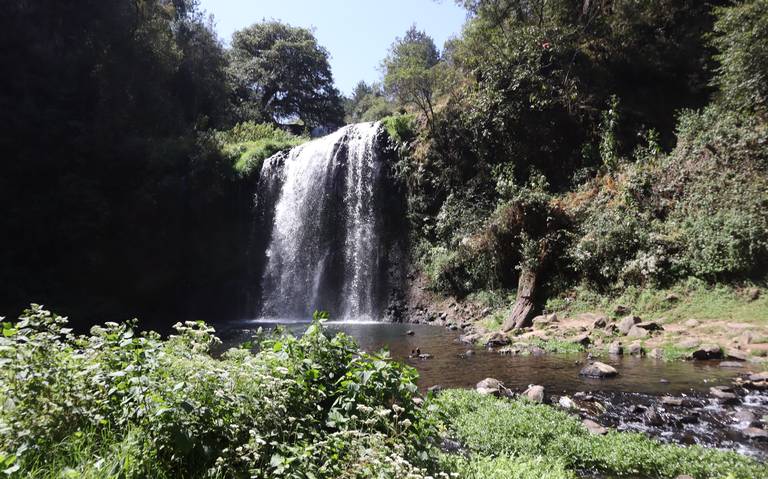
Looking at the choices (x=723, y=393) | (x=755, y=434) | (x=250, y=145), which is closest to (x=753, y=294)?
(x=723, y=393)

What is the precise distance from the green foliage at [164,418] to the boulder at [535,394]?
376 cm

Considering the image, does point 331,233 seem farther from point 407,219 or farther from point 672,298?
point 672,298

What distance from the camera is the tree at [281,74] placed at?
147ft

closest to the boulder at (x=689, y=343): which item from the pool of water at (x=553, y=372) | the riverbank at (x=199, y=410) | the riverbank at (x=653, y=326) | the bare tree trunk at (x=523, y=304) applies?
the riverbank at (x=653, y=326)

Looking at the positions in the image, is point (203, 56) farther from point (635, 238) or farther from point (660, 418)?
point (660, 418)

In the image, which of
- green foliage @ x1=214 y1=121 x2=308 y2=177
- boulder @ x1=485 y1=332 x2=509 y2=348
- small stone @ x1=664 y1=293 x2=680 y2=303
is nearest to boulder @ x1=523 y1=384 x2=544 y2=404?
boulder @ x1=485 y1=332 x2=509 y2=348

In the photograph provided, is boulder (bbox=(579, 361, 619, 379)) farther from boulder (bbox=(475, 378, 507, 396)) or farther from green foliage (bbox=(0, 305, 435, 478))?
green foliage (bbox=(0, 305, 435, 478))

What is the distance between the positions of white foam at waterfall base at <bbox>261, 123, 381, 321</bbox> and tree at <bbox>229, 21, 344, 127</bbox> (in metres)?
22.9

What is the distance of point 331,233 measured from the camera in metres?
21.6

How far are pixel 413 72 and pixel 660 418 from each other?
17.1m

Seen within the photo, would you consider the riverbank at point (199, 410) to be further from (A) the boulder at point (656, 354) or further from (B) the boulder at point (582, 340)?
(B) the boulder at point (582, 340)

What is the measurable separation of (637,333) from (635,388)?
11.4ft

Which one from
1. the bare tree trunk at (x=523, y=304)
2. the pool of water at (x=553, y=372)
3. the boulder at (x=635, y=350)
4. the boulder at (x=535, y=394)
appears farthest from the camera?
the bare tree trunk at (x=523, y=304)

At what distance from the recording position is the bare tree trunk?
43.3 feet
